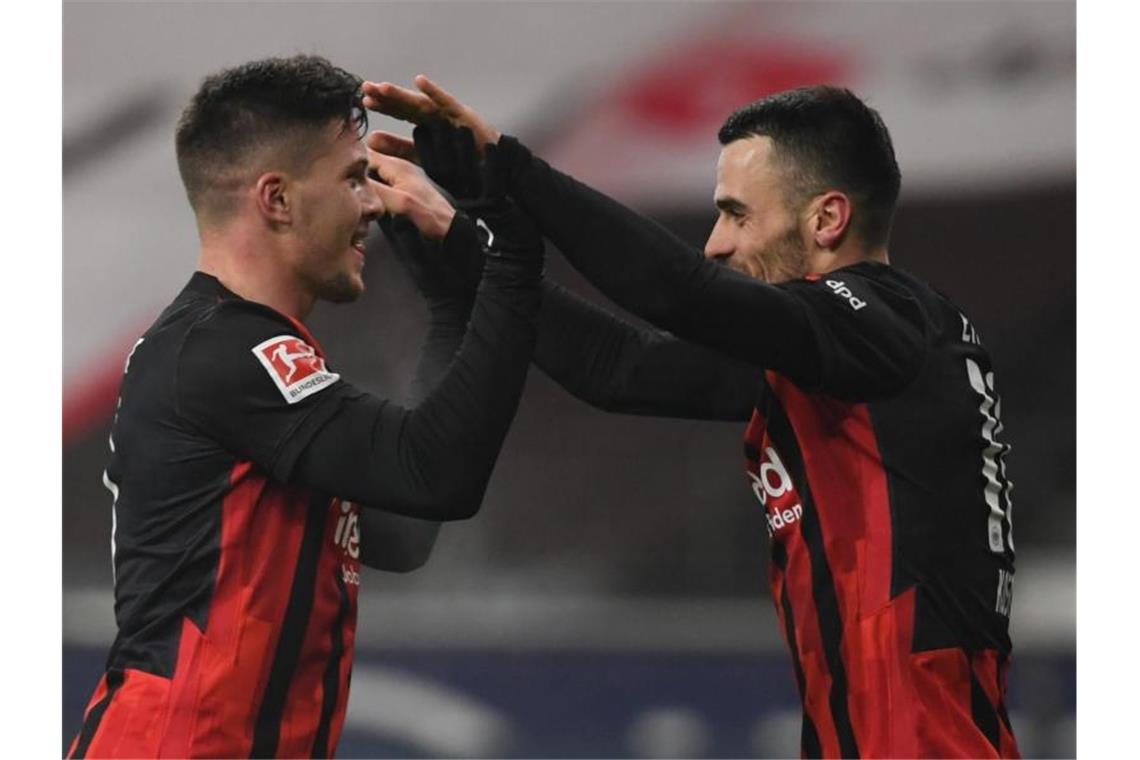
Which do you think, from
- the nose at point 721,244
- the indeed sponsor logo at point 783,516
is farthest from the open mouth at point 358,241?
the indeed sponsor logo at point 783,516

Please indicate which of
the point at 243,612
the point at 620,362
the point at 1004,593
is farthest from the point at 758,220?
the point at 243,612

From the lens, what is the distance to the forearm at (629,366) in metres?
2.55

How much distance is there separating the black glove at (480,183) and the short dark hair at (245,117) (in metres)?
0.29

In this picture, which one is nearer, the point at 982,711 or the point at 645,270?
the point at 645,270

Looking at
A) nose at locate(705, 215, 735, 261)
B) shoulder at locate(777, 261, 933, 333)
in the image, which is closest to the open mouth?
nose at locate(705, 215, 735, 261)

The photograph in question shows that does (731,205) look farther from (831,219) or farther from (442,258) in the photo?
(442,258)

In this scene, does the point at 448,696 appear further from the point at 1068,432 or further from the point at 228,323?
the point at 228,323

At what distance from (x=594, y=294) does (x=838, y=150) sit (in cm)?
204

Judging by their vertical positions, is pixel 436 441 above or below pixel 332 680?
above

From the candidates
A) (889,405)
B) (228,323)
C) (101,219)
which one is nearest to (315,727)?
(228,323)

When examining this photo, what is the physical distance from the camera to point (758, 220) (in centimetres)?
238

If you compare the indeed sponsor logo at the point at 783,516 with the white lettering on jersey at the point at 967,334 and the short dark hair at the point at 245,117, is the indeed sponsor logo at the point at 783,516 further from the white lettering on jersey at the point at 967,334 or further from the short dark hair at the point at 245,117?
the short dark hair at the point at 245,117

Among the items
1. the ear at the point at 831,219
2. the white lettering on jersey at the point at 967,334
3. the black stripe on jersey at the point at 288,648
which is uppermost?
the ear at the point at 831,219

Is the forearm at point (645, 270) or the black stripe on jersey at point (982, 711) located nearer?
the forearm at point (645, 270)
